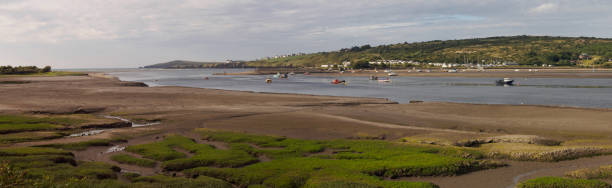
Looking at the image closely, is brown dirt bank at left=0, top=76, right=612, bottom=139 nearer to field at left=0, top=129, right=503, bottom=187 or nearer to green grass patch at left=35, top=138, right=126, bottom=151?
field at left=0, top=129, right=503, bottom=187

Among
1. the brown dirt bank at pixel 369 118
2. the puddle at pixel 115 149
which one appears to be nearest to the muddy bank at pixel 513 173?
the brown dirt bank at pixel 369 118

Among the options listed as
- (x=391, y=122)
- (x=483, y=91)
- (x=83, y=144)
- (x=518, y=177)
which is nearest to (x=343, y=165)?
(x=518, y=177)

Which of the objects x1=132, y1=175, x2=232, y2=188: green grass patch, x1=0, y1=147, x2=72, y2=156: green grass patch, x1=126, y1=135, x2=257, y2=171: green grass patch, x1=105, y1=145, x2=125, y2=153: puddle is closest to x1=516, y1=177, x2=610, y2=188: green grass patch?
x1=132, y1=175, x2=232, y2=188: green grass patch

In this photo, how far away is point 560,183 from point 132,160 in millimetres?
18773

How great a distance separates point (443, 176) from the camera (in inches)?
709

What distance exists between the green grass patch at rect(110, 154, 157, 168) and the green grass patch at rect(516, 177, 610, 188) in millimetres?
16170

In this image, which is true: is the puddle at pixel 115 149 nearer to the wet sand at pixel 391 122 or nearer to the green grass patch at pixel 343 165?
the wet sand at pixel 391 122

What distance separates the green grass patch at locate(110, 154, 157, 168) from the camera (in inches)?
781

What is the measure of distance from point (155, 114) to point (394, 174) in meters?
28.4

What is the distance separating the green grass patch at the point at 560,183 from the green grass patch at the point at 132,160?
16170 mm

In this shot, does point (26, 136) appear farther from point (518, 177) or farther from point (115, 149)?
point (518, 177)

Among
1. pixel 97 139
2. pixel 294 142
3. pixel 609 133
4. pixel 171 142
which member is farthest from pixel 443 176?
pixel 97 139

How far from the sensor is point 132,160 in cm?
2025

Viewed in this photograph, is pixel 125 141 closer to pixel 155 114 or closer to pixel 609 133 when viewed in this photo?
pixel 155 114
